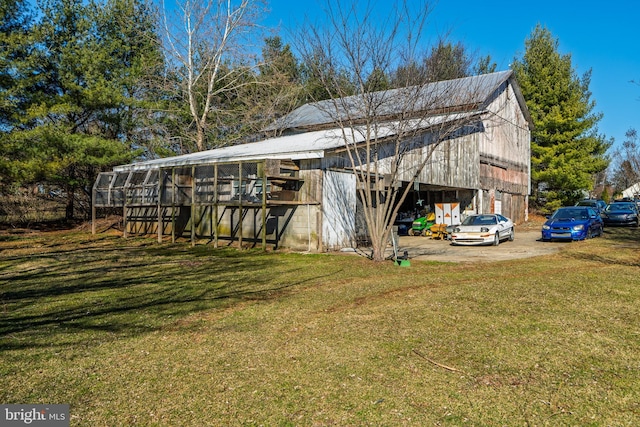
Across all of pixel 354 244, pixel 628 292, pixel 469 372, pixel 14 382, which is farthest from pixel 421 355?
pixel 354 244

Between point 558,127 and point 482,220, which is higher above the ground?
point 558,127

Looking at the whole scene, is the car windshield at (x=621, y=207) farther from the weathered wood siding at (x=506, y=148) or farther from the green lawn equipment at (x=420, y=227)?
the green lawn equipment at (x=420, y=227)

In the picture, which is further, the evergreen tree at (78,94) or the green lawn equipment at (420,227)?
the green lawn equipment at (420,227)

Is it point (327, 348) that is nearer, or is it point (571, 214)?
point (327, 348)

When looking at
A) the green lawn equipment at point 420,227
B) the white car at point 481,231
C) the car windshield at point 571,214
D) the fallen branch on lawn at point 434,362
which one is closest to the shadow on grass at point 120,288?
the fallen branch on lawn at point 434,362

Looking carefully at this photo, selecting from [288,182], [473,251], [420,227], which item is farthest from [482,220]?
[288,182]

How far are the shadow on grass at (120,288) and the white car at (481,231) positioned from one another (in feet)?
25.2

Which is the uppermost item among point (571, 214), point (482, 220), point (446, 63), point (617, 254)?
point (446, 63)

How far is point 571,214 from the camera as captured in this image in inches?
759

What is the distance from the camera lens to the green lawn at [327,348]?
3.57 metres

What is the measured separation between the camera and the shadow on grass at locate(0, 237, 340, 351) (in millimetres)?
5906

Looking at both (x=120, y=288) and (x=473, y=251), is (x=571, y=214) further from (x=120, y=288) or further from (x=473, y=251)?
(x=120, y=288)

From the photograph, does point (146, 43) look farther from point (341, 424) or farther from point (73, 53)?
point (341, 424)

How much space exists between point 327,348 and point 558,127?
112 ft
